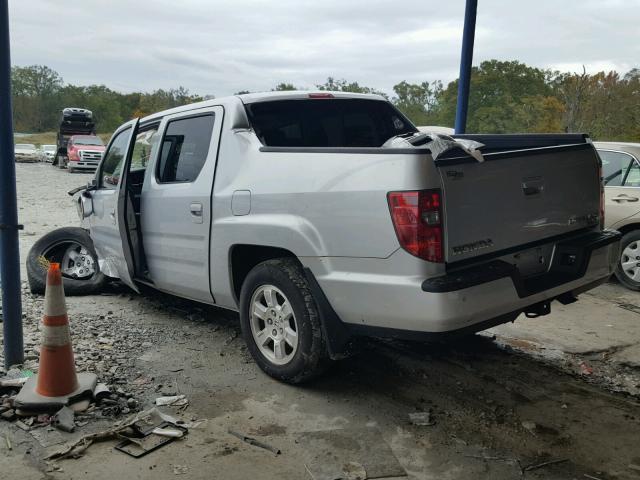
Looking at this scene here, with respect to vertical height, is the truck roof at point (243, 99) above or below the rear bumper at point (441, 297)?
above

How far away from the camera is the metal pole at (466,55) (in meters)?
7.12

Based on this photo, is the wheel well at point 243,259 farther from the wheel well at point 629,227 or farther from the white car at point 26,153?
the white car at point 26,153

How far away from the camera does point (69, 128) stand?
1248 inches

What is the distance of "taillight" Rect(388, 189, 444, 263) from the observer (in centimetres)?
304

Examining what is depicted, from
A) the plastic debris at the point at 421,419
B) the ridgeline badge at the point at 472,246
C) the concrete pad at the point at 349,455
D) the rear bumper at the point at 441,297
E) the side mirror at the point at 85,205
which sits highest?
the ridgeline badge at the point at 472,246

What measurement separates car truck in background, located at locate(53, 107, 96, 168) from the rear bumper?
30.3 m

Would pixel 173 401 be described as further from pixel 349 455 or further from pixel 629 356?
pixel 629 356

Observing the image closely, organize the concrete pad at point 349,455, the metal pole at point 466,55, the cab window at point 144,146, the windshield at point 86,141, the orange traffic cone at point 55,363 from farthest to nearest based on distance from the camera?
the windshield at point 86,141 → the metal pole at point 466,55 → the cab window at point 144,146 → the orange traffic cone at point 55,363 → the concrete pad at point 349,455

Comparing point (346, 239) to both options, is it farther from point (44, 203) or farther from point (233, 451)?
point (44, 203)

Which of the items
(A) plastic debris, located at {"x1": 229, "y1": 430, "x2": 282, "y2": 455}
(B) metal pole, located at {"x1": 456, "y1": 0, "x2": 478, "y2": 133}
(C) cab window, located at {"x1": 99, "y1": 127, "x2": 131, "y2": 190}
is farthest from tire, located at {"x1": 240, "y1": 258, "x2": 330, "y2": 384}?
(B) metal pole, located at {"x1": 456, "y1": 0, "x2": 478, "y2": 133}

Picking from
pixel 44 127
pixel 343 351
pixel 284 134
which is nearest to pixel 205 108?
pixel 284 134

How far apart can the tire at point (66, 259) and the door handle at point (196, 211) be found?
237 centimetres

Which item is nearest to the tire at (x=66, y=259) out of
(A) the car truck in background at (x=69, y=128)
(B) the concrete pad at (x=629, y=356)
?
(B) the concrete pad at (x=629, y=356)

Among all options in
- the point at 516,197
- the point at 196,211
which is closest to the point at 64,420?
the point at 196,211
